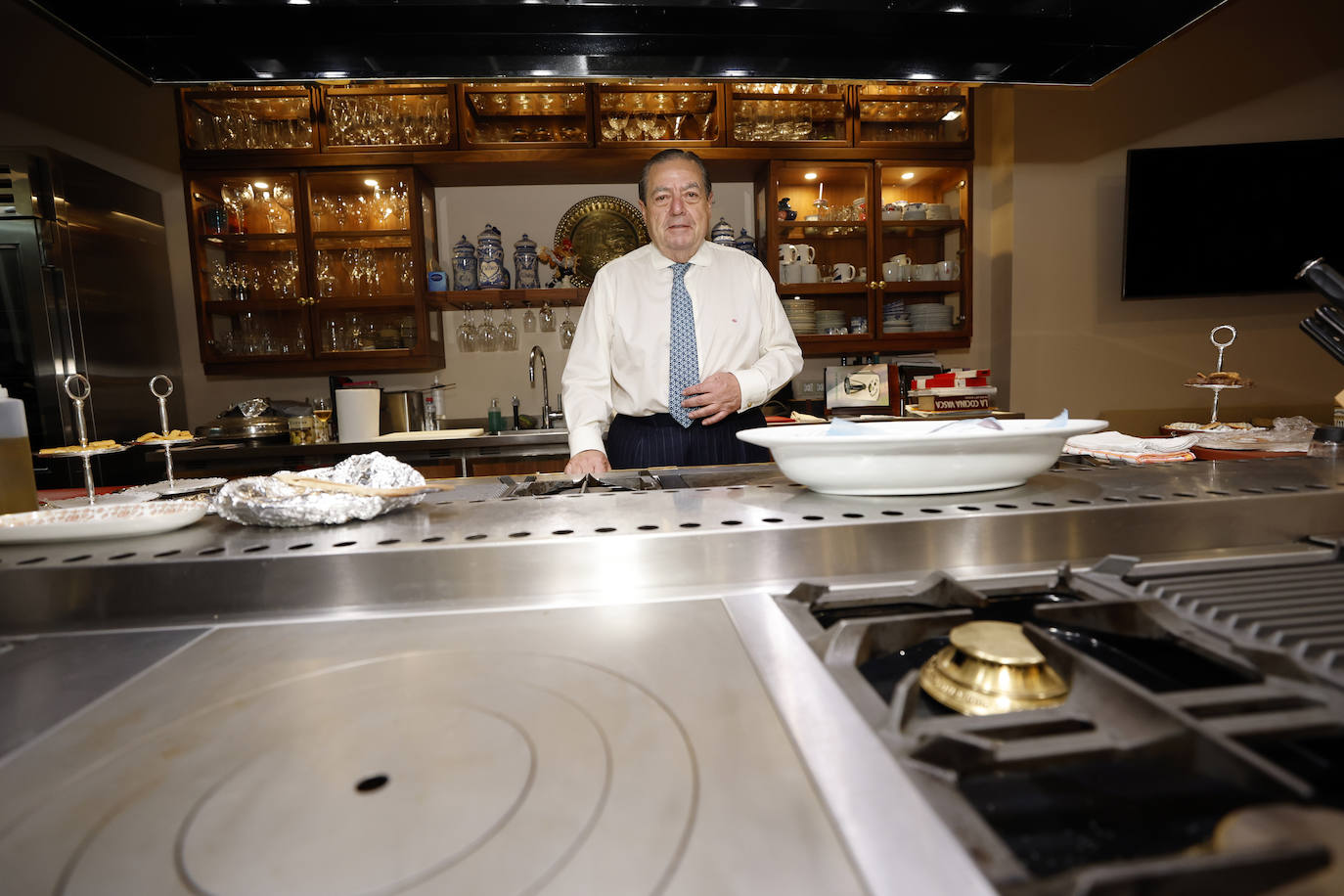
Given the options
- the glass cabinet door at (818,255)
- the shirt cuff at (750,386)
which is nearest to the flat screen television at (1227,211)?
the glass cabinet door at (818,255)

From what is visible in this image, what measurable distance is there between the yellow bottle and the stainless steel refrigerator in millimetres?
2111

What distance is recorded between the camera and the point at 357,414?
2816 millimetres

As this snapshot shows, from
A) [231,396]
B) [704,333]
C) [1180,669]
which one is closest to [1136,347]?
[704,333]

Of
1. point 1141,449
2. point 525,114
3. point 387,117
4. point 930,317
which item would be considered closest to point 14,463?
point 1141,449

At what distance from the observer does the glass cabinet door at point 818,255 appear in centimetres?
313

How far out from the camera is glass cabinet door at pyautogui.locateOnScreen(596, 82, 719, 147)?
9.82 ft

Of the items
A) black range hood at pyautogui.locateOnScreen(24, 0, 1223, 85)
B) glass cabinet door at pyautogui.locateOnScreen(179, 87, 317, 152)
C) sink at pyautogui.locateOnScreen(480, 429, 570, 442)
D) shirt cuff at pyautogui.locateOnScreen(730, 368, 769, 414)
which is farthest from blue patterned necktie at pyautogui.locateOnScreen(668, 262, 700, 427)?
glass cabinet door at pyautogui.locateOnScreen(179, 87, 317, 152)

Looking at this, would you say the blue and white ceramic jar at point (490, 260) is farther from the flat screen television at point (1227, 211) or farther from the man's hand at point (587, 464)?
the flat screen television at point (1227, 211)

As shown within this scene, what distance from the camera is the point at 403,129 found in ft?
9.71

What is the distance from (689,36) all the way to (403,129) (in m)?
2.26

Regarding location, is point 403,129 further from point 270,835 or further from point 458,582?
point 270,835

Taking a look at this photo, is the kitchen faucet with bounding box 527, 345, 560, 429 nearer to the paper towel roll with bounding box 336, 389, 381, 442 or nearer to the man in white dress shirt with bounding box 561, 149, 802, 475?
the paper towel roll with bounding box 336, 389, 381, 442

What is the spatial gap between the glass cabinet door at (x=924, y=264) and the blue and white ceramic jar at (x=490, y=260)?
183 centimetres

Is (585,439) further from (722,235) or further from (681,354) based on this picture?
(722,235)
